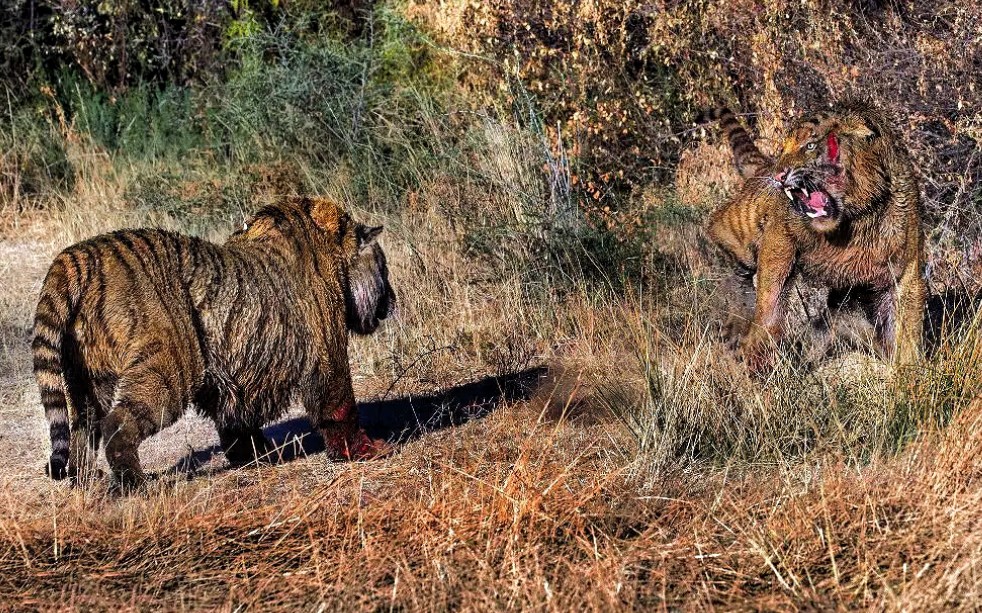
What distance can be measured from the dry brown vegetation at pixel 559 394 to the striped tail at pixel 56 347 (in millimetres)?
229

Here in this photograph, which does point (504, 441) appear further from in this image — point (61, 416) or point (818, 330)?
point (818, 330)

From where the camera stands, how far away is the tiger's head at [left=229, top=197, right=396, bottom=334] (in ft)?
20.1

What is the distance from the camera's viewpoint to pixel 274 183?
10.7m

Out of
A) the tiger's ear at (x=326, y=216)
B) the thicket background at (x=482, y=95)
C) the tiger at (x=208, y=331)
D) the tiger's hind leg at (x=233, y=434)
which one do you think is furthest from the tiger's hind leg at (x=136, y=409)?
the thicket background at (x=482, y=95)

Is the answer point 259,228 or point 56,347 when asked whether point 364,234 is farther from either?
point 56,347

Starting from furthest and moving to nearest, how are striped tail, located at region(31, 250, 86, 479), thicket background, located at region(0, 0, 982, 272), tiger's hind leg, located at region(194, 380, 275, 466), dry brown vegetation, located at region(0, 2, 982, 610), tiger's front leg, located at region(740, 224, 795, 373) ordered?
thicket background, located at region(0, 0, 982, 272) → tiger's front leg, located at region(740, 224, 795, 373) → tiger's hind leg, located at region(194, 380, 275, 466) → striped tail, located at region(31, 250, 86, 479) → dry brown vegetation, located at region(0, 2, 982, 610)

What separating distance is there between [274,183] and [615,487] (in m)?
6.52

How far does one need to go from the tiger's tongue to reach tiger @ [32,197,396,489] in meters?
2.27

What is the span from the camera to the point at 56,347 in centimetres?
518

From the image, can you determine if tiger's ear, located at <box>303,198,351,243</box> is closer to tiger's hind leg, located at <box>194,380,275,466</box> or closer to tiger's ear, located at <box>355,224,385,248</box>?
tiger's ear, located at <box>355,224,385,248</box>

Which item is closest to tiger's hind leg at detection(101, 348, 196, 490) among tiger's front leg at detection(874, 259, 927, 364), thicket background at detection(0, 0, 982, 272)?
tiger's front leg at detection(874, 259, 927, 364)

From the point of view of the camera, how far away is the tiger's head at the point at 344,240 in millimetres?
6125

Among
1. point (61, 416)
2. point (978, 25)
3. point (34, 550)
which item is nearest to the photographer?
point (34, 550)

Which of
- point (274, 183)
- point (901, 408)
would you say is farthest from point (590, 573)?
point (274, 183)
